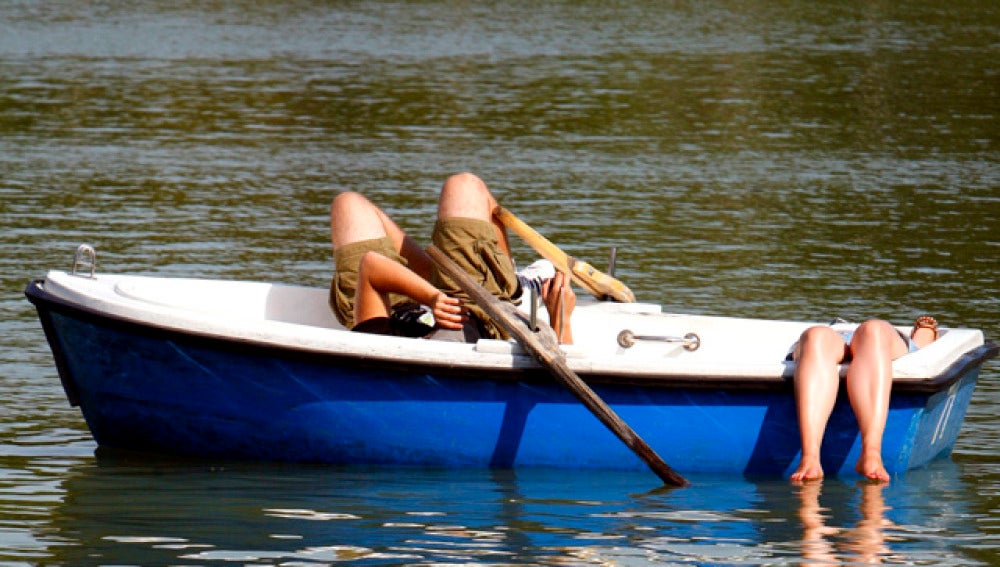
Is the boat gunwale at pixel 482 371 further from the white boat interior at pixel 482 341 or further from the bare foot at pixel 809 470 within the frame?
the bare foot at pixel 809 470

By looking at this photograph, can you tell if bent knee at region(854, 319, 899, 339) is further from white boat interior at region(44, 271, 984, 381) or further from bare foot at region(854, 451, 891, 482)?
bare foot at region(854, 451, 891, 482)

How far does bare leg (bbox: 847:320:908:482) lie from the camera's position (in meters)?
7.32

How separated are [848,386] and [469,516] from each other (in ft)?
4.81

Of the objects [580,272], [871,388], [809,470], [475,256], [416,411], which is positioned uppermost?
[475,256]

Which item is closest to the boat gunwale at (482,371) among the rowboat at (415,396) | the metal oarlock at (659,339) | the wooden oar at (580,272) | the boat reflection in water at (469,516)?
the rowboat at (415,396)

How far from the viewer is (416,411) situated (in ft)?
24.8

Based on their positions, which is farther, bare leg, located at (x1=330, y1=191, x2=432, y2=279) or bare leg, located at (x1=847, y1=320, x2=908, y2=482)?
bare leg, located at (x1=330, y1=191, x2=432, y2=279)

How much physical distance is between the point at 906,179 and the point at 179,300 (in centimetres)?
1021

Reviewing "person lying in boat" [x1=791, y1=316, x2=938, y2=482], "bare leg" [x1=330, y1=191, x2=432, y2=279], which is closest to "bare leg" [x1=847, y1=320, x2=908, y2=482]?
"person lying in boat" [x1=791, y1=316, x2=938, y2=482]

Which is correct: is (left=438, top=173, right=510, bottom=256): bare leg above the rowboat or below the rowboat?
above

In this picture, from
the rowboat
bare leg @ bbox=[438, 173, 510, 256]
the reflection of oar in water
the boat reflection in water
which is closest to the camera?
the boat reflection in water

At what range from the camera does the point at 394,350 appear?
7332 millimetres

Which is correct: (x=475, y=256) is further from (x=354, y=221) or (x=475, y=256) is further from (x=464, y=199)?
(x=354, y=221)

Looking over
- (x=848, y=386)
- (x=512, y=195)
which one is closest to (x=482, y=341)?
(x=848, y=386)
